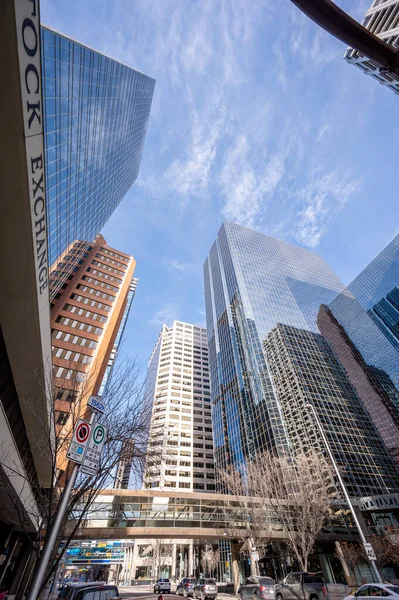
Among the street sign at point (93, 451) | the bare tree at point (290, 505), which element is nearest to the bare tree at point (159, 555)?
the bare tree at point (290, 505)

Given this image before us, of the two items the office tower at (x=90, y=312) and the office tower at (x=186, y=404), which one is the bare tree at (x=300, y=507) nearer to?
the office tower at (x=90, y=312)

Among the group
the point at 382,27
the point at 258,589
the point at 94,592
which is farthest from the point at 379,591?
the point at 382,27

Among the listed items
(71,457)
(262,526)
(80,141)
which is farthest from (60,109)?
(262,526)

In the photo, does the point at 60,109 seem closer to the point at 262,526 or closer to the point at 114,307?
the point at 114,307

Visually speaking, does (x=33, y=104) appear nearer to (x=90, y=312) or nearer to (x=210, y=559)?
(x=90, y=312)

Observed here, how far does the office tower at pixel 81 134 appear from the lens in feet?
73.9

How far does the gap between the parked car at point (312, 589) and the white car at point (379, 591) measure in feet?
12.0

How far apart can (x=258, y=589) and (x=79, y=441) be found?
1920cm

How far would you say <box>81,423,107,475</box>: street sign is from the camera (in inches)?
194

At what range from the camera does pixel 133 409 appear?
10836mm

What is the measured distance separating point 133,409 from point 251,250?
369 ft

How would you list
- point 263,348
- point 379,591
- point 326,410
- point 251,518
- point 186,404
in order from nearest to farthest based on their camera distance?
1. point 379,591
2. point 251,518
3. point 326,410
4. point 263,348
5. point 186,404

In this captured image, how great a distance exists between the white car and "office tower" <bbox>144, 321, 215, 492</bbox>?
170 feet

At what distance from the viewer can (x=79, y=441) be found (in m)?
4.96
